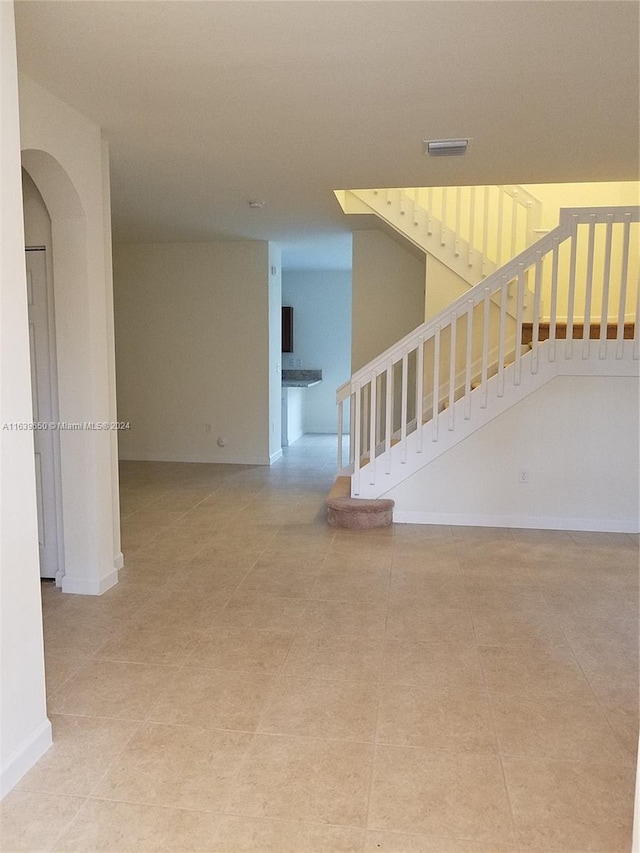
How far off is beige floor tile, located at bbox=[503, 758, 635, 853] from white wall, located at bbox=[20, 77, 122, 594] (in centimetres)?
237

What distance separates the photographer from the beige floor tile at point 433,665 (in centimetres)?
247

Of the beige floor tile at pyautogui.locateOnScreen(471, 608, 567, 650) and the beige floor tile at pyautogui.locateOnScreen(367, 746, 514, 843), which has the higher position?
the beige floor tile at pyautogui.locateOnScreen(367, 746, 514, 843)

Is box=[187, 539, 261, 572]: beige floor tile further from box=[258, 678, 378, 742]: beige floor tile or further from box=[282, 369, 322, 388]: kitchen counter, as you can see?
box=[282, 369, 322, 388]: kitchen counter

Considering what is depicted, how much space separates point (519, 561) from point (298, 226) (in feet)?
12.4

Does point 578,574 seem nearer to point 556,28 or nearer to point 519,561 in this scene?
point 519,561

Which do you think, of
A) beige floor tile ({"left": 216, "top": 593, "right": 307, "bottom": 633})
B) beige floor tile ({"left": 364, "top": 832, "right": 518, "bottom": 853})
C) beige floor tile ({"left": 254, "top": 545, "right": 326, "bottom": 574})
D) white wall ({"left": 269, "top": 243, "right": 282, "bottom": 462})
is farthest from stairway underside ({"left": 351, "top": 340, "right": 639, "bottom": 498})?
beige floor tile ({"left": 364, "top": 832, "right": 518, "bottom": 853})

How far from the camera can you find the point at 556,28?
2223 millimetres

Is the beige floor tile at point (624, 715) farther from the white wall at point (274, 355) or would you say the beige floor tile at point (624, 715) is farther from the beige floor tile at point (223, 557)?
the white wall at point (274, 355)

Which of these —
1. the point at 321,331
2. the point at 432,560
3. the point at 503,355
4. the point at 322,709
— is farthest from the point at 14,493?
the point at 321,331

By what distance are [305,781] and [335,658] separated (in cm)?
77

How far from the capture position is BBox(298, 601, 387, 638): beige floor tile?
114 inches

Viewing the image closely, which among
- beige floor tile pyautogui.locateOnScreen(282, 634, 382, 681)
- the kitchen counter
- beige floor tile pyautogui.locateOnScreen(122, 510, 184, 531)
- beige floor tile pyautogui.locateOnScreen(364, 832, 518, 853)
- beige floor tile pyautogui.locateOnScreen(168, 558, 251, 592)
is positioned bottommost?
beige floor tile pyautogui.locateOnScreen(122, 510, 184, 531)

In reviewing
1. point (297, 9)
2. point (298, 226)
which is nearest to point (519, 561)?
point (297, 9)

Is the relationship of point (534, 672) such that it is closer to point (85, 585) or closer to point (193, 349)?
point (85, 585)
